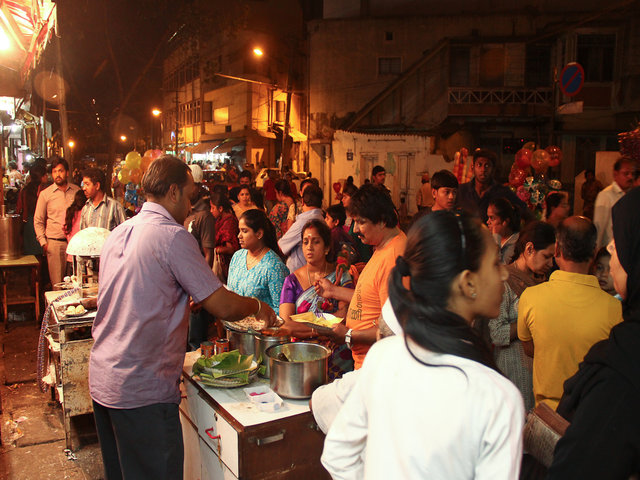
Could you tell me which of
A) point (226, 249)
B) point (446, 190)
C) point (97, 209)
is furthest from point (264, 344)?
point (97, 209)

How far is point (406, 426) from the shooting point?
1.29 meters

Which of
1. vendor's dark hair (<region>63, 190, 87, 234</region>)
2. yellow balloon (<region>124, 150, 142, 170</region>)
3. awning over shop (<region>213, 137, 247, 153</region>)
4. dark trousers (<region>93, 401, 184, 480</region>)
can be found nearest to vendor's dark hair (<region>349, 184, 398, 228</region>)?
dark trousers (<region>93, 401, 184, 480</region>)

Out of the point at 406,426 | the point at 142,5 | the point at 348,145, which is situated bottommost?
the point at 406,426

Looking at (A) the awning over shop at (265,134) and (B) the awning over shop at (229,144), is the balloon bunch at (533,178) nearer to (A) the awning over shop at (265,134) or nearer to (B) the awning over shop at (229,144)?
(A) the awning over shop at (265,134)

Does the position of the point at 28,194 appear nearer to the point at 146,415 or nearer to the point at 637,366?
the point at 146,415

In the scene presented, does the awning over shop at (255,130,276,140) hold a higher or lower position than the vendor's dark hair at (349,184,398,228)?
higher

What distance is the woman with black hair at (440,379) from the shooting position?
121 centimetres

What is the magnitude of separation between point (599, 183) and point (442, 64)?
13.1 m

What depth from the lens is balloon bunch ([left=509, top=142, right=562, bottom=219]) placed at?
756 centimetres

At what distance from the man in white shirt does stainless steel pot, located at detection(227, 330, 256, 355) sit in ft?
14.9

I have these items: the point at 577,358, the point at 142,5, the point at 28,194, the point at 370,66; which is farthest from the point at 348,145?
the point at 577,358

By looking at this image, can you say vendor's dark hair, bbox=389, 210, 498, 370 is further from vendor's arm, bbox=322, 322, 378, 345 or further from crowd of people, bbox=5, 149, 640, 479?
vendor's arm, bbox=322, 322, 378, 345

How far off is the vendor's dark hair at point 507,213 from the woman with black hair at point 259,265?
6.24ft

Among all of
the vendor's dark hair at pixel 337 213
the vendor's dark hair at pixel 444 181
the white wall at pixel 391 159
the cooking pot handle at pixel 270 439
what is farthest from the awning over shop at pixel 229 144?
the cooking pot handle at pixel 270 439
